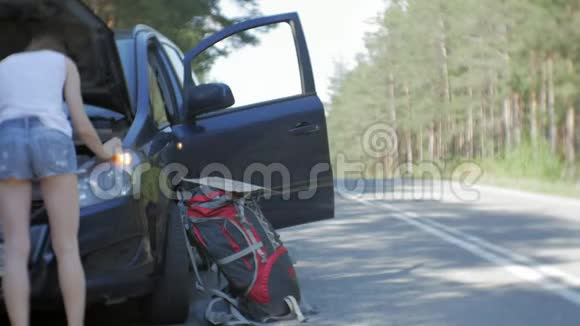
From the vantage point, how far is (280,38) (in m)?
7.21

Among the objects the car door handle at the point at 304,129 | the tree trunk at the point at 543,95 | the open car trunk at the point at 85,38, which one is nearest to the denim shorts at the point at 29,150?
the open car trunk at the point at 85,38

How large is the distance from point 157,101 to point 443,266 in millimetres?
2997

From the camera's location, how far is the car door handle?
6.91 m

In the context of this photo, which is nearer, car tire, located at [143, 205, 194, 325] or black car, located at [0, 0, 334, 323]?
black car, located at [0, 0, 334, 323]

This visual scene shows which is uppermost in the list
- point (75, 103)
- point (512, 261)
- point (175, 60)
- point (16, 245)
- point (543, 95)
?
point (175, 60)

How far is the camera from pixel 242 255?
603cm

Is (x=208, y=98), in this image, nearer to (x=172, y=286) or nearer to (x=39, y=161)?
(x=172, y=286)

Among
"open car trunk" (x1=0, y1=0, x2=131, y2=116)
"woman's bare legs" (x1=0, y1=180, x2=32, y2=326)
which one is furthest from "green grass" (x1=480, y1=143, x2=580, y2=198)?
"woman's bare legs" (x1=0, y1=180, x2=32, y2=326)

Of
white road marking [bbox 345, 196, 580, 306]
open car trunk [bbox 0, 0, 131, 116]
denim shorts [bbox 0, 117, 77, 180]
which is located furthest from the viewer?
white road marking [bbox 345, 196, 580, 306]

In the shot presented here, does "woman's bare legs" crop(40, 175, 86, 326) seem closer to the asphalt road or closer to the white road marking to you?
the asphalt road

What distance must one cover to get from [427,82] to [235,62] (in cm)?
6803

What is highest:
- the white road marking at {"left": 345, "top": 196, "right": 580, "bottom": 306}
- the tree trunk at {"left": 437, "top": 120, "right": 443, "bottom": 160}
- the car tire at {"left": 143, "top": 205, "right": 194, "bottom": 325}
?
the car tire at {"left": 143, "top": 205, "right": 194, "bottom": 325}

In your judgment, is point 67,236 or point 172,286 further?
point 172,286

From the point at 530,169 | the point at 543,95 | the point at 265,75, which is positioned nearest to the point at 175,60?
the point at 265,75
